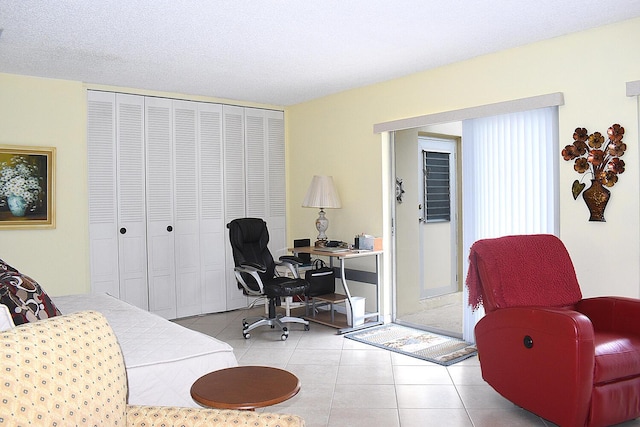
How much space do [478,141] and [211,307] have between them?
11.4 feet

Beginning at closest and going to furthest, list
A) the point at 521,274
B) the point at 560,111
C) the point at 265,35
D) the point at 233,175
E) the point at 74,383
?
the point at 74,383 < the point at 521,274 < the point at 265,35 < the point at 560,111 < the point at 233,175

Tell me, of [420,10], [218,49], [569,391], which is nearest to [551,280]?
[569,391]

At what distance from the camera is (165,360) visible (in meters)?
2.52

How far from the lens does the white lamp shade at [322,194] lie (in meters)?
5.74

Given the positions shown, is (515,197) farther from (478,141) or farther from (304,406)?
(304,406)

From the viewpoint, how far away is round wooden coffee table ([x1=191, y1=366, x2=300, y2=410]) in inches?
75.7

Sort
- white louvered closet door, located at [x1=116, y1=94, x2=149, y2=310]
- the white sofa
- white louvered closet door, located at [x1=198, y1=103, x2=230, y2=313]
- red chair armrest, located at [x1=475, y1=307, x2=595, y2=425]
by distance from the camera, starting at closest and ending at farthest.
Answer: the white sofa < red chair armrest, located at [x1=475, y1=307, x2=595, y2=425] < white louvered closet door, located at [x1=116, y1=94, x2=149, y2=310] < white louvered closet door, located at [x1=198, y1=103, x2=230, y2=313]

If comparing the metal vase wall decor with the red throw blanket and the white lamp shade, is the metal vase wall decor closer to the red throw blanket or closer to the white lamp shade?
the red throw blanket

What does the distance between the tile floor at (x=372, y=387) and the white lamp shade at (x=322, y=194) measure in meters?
1.37

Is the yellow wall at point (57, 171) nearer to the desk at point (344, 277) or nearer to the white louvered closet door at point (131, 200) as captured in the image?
the white louvered closet door at point (131, 200)

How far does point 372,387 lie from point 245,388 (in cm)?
189

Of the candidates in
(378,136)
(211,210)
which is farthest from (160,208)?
(378,136)

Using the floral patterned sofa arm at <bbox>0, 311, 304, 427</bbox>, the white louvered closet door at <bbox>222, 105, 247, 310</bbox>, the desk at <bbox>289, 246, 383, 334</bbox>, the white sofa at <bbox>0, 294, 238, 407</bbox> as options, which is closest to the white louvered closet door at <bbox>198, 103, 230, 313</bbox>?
the white louvered closet door at <bbox>222, 105, 247, 310</bbox>

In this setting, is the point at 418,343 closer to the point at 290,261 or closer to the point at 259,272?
the point at 290,261
